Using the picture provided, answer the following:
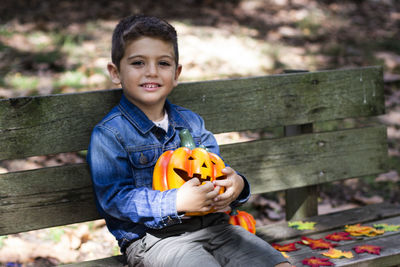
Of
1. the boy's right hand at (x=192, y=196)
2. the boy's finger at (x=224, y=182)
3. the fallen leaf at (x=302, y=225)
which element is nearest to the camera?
the boy's right hand at (x=192, y=196)

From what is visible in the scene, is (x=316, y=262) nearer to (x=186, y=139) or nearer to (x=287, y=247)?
(x=287, y=247)

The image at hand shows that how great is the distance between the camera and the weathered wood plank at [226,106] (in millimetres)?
2303

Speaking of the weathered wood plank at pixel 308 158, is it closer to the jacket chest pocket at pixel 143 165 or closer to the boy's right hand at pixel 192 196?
the jacket chest pocket at pixel 143 165

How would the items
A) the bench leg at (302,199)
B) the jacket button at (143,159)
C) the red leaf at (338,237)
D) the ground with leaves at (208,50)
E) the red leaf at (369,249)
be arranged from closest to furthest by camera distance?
1. the jacket button at (143,159)
2. the red leaf at (369,249)
3. the red leaf at (338,237)
4. the bench leg at (302,199)
5. the ground with leaves at (208,50)

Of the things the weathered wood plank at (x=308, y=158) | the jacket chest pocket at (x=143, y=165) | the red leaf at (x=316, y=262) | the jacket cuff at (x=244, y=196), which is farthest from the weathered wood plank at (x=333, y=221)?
the jacket chest pocket at (x=143, y=165)

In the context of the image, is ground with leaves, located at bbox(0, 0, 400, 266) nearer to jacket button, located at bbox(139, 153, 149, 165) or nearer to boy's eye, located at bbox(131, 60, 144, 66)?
jacket button, located at bbox(139, 153, 149, 165)

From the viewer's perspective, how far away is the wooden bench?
2.32 meters

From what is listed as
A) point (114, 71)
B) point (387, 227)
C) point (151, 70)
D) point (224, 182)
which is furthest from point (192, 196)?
point (387, 227)

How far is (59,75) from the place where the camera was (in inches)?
183

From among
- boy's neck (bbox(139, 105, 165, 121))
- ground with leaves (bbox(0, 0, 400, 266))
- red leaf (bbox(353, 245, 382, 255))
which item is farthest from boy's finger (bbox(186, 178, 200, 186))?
ground with leaves (bbox(0, 0, 400, 266))

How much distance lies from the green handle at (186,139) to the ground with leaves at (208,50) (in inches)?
47.7

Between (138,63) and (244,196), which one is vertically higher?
(138,63)

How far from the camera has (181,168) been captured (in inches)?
78.1

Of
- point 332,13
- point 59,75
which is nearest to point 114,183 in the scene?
point 59,75
